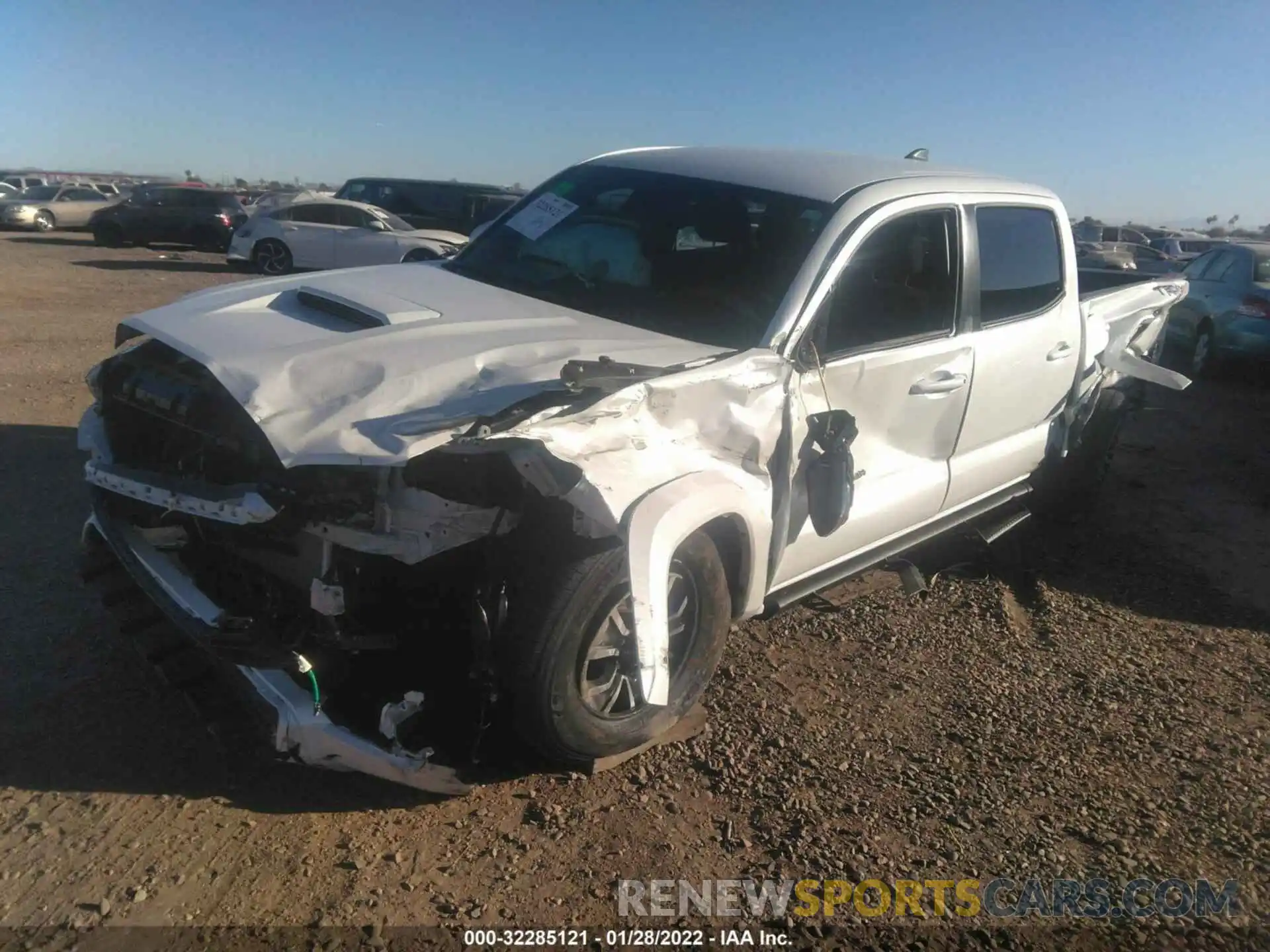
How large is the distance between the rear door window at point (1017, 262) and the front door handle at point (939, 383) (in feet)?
1.26

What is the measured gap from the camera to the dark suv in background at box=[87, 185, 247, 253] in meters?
22.2

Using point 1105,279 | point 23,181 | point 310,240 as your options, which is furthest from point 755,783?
point 23,181

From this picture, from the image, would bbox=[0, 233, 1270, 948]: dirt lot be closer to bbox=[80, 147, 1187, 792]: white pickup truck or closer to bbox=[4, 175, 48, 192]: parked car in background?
bbox=[80, 147, 1187, 792]: white pickup truck

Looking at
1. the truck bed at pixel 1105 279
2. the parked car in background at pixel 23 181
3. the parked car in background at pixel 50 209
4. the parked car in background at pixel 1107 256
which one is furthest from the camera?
the parked car in background at pixel 23 181

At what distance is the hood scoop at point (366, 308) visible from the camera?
3.30 metres

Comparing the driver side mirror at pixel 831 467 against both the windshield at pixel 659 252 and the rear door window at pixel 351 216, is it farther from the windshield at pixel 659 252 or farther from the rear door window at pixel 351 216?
the rear door window at pixel 351 216

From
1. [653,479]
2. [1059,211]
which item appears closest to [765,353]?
[653,479]

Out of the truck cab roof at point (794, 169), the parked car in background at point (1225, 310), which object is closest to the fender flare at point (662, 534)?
the truck cab roof at point (794, 169)

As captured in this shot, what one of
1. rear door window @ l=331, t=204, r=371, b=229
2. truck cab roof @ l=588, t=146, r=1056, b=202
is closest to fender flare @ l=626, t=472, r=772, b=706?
truck cab roof @ l=588, t=146, r=1056, b=202

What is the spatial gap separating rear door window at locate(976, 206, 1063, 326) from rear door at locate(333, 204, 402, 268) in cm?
Answer: 1402

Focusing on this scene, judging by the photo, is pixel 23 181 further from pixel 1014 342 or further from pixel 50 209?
pixel 1014 342

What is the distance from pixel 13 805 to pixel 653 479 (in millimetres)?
2079

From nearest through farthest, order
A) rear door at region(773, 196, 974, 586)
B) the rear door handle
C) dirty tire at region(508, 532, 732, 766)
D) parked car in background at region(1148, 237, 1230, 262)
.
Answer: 1. dirty tire at region(508, 532, 732, 766)
2. rear door at region(773, 196, 974, 586)
3. the rear door handle
4. parked car in background at region(1148, 237, 1230, 262)

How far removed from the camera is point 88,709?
10.7ft
